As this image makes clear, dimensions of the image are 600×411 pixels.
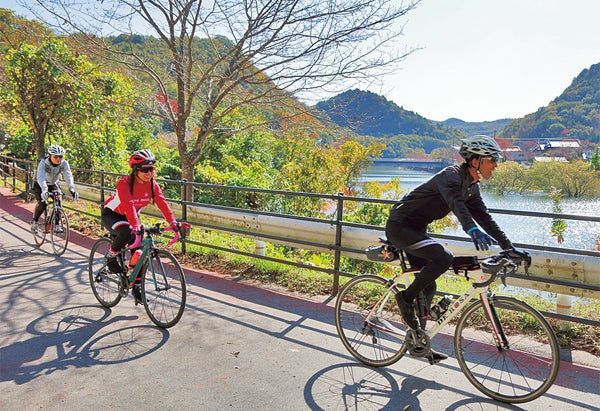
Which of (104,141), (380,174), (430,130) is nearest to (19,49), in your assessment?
(104,141)

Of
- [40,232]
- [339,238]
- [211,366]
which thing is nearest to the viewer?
[211,366]

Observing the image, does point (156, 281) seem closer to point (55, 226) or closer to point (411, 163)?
point (55, 226)

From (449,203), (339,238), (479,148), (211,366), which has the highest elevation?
(479,148)

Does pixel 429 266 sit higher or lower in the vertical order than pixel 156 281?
higher

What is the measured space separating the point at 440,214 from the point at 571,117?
2621 cm

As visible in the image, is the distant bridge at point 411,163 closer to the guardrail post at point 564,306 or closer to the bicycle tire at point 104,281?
the guardrail post at point 564,306

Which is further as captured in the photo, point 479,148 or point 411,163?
point 411,163

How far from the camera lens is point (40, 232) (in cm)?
844

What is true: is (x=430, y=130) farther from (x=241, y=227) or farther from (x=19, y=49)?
(x=241, y=227)

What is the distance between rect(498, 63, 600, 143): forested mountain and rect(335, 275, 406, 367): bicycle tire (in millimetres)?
20871

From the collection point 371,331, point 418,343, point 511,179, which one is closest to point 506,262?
point 418,343

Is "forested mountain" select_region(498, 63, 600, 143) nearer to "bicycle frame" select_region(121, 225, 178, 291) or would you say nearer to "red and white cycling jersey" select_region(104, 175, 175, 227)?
"red and white cycling jersey" select_region(104, 175, 175, 227)

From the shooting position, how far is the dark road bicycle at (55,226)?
26.1ft

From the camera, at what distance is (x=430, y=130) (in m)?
38.8
